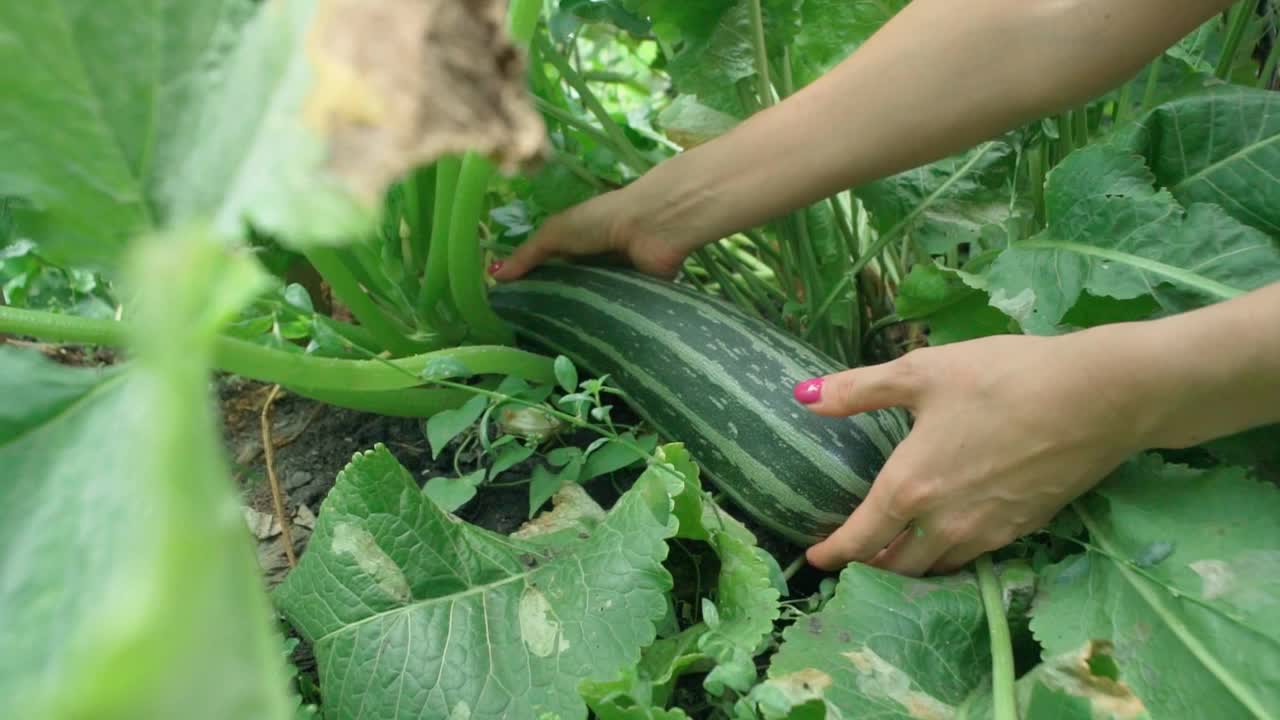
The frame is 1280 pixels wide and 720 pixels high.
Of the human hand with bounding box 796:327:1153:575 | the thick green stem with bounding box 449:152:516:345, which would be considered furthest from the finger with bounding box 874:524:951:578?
the thick green stem with bounding box 449:152:516:345

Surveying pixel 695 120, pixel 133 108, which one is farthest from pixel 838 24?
pixel 133 108

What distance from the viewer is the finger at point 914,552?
1.09 meters

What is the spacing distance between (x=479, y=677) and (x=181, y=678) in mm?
776

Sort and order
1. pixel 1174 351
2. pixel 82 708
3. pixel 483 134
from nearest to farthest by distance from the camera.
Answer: pixel 82 708 → pixel 483 134 → pixel 1174 351

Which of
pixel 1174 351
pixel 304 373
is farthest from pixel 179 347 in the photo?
pixel 1174 351

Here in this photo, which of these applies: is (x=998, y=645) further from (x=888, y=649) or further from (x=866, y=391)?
(x=866, y=391)

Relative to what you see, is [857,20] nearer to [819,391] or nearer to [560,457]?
[819,391]

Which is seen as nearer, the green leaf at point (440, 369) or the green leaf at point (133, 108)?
the green leaf at point (133, 108)

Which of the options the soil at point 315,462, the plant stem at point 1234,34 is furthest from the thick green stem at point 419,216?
the plant stem at point 1234,34

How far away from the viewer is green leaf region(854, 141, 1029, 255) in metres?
1.42

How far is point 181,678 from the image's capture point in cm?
27

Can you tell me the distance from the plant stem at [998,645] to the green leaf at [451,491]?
612 mm

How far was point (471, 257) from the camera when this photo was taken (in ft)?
4.48

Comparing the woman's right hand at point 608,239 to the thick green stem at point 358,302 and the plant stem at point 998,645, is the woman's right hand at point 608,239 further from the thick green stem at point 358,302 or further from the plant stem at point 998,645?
the plant stem at point 998,645
